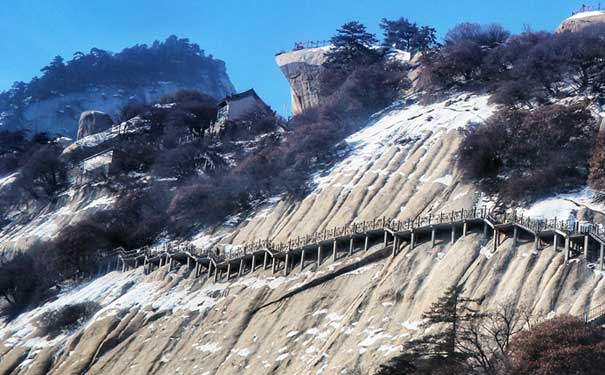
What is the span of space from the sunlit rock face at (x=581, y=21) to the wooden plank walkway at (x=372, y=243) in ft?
122

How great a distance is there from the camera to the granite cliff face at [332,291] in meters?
47.8

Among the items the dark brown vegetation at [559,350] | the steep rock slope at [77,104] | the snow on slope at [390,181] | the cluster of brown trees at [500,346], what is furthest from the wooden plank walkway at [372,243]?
the steep rock slope at [77,104]

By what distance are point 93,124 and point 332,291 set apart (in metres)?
68.3

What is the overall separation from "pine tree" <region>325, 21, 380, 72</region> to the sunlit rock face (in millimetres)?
18614

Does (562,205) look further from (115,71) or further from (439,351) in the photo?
(115,71)

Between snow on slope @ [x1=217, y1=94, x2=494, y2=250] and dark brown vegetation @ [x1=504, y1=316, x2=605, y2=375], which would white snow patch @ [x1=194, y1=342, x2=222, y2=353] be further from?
dark brown vegetation @ [x1=504, y1=316, x2=605, y2=375]

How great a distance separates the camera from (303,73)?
105 m

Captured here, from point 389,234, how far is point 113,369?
17984mm

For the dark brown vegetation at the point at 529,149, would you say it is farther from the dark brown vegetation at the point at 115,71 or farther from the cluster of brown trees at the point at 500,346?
the dark brown vegetation at the point at 115,71

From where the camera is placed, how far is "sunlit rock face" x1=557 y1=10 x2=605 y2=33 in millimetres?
87625

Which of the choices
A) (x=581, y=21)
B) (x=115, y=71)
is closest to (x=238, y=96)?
(x=581, y=21)

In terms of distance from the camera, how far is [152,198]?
80562 millimetres

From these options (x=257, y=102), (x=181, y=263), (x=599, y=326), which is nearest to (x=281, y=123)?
(x=257, y=102)

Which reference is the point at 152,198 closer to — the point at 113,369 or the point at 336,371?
the point at 113,369
